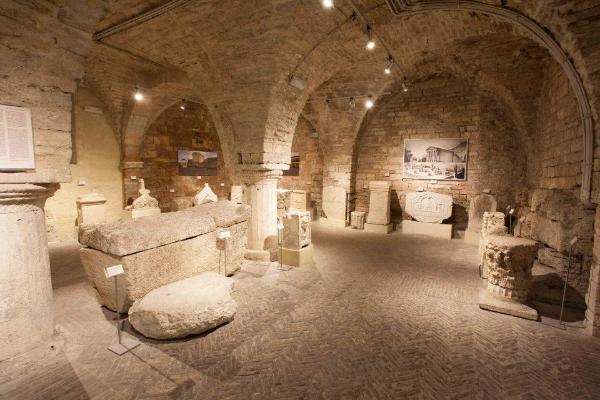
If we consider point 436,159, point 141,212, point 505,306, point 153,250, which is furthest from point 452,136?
point 141,212

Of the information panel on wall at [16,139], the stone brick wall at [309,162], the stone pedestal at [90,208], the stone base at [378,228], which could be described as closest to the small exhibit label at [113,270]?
the information panel on wall at [16,139]

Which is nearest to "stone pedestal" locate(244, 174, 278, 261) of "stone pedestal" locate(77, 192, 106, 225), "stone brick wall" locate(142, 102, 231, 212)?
"stone pedestal" locate(77, 192, 106, 225)

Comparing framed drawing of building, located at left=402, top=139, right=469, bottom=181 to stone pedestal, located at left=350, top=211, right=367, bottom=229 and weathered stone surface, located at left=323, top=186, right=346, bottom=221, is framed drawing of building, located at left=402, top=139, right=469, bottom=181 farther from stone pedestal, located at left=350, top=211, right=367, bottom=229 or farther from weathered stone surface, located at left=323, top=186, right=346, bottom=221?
weathered stone surface, located at left=323, top=186, right=346, bottom=221

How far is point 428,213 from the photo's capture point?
9562 millimetres

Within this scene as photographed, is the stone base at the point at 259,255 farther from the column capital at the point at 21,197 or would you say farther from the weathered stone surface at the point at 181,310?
the column capital at the point at 21,197

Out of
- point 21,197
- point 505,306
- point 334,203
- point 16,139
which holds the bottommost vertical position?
point 505,306

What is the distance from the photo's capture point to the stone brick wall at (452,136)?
8.95 meters

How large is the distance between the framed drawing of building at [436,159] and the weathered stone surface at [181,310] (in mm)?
8236

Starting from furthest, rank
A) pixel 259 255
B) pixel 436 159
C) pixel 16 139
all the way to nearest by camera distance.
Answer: pixel 436 159 < pixel 259 255 < pixel 16 139

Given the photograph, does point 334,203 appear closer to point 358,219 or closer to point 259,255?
point 358,219

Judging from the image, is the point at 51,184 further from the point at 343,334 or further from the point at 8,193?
the point at 343,334

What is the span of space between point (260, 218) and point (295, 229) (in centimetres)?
85

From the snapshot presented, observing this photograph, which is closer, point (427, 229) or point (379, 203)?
point (427, 229)

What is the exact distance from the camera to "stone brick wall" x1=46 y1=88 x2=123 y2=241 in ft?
28.2
